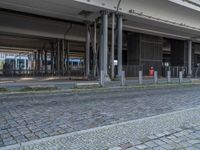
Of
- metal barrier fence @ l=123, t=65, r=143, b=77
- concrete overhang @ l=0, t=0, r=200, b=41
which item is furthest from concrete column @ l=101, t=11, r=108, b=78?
metal barrier fence @ l=123, t=65, r=143, b=77

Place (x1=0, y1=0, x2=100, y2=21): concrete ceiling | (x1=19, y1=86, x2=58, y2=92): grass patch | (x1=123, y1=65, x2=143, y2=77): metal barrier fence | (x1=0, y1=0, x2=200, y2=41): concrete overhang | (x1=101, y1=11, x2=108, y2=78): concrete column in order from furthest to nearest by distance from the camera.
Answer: (x1=123, y1=65, x2=143, y2=77): metal barrier fence
(x1=101, y1=11, x2=108, y2=78): concrete column
(x1=0, y1=0, x2=200, y2=41): concrete overhang
(x1=0, y1=0, x2=100, y2=21): concrete ceiling
(x1=19, y1=86, x2=58, y2=92): grass patch

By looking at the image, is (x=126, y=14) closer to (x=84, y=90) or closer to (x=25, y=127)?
(x=84, y=90)

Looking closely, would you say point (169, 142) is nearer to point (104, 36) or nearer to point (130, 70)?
point (104, 36)

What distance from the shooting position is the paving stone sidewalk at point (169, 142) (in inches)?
174

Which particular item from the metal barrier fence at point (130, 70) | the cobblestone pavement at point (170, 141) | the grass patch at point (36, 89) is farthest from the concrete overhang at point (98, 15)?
the cobblestone pavement at point (170, 141)

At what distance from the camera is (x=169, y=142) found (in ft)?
15.5

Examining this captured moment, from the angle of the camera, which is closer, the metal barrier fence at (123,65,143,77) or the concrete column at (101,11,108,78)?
the concrete column at (101,11,108,78)

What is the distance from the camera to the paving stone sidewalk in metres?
4.41

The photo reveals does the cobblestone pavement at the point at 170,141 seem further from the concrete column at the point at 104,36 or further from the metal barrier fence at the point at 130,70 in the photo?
the metal barrier fence at the point at 130,70

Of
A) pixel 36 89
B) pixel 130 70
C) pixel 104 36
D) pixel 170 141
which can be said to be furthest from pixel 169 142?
pixel 130 70

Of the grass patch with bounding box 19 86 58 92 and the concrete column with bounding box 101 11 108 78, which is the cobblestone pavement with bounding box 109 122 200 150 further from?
the concrete column with bounding box 101 11 108 78

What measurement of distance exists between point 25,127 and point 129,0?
1787 cm

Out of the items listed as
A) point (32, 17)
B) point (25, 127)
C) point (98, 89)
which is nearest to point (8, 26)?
point (32, 17)

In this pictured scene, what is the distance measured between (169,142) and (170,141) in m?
0.07
